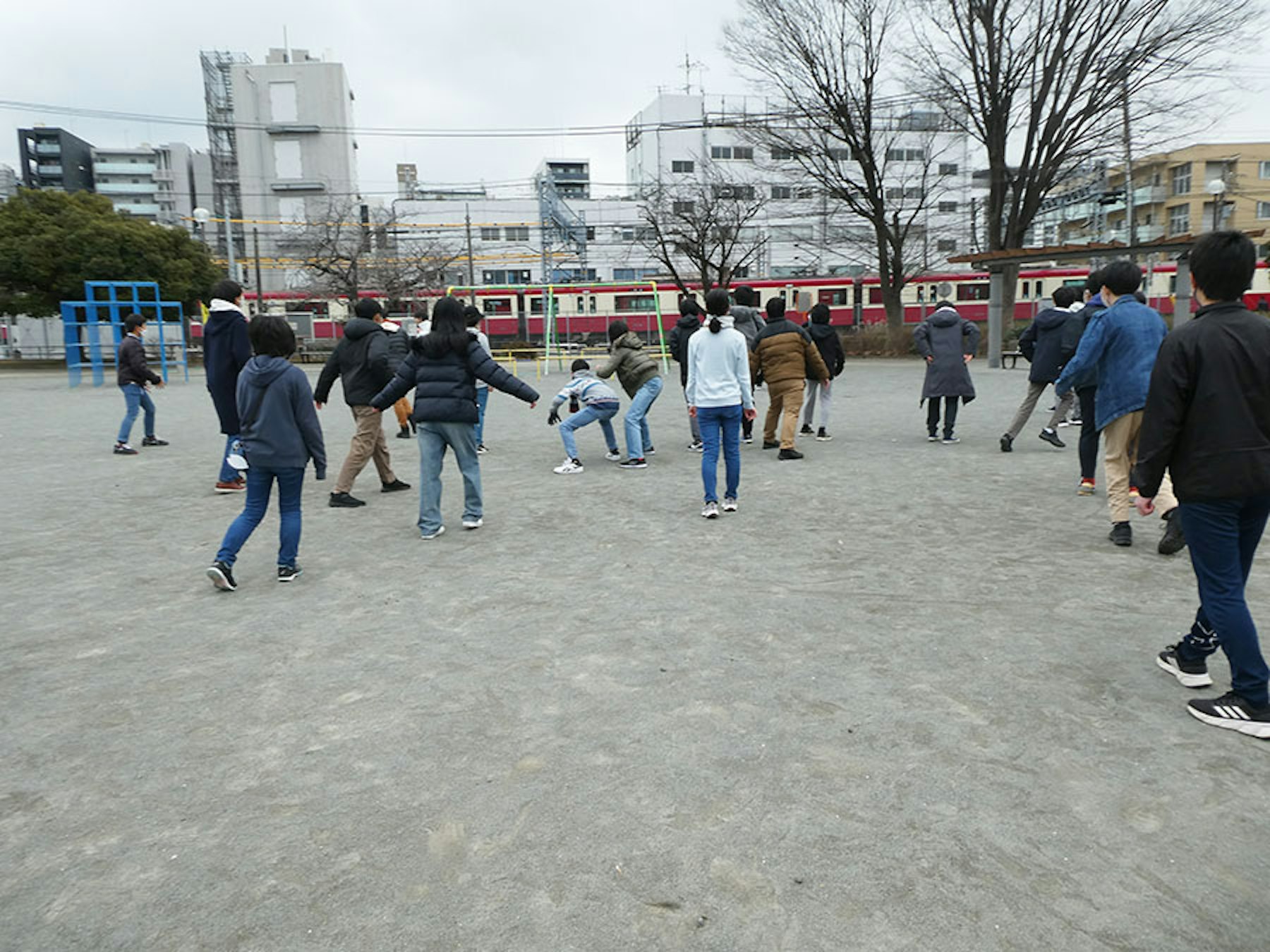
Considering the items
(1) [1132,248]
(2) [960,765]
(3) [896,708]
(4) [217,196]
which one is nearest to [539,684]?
(3) [896,708]

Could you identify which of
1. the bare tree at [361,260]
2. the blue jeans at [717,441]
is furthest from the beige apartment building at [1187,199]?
the blue jeans at [717,441]

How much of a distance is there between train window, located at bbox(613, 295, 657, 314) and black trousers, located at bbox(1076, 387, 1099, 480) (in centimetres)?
3302

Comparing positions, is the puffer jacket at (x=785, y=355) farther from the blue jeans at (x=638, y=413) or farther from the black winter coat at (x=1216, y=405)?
the black winter coat at (x=1216, y=405)

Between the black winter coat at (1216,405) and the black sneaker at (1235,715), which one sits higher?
the black winter coat at (1216,405)

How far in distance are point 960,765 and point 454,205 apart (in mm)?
69567

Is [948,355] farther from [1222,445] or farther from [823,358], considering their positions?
[1222,445]

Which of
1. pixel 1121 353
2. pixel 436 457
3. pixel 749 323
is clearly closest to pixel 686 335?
pixel 749 323

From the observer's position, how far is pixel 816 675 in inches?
152

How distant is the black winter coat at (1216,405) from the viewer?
3.22 metres

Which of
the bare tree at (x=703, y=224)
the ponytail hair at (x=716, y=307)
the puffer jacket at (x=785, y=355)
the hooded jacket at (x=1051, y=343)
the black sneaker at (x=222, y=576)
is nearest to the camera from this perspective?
the black sneaker at (x=222, y=576)

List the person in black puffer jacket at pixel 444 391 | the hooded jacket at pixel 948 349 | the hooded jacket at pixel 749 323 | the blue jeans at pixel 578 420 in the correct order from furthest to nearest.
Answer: the hooded jacket at pixel 749 323, the hooded jacket at pixel 948 349, the blue jeans at pixel 578 420, the person in black puffer jacket at pixel 444 391

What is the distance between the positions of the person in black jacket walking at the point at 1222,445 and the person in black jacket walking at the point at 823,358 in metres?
7.43

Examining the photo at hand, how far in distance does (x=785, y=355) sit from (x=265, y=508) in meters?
6.06

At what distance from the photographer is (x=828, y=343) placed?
11.5 m
